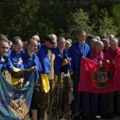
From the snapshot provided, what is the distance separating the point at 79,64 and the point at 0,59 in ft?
8.86

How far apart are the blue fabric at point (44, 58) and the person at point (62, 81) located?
1.51ft

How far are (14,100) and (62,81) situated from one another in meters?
1.94

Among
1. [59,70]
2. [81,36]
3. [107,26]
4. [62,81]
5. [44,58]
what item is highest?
[107,26]

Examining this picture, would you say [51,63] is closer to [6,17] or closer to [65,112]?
[65,112]

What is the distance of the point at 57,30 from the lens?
4847 centimetres

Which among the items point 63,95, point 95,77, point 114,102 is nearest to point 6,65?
point 63,95

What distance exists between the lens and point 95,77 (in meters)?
11.2

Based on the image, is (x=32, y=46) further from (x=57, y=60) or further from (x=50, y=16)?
(x=50, y=16)

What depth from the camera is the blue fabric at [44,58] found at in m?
9.84

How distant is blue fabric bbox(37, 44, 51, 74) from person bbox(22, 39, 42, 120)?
0.41ft

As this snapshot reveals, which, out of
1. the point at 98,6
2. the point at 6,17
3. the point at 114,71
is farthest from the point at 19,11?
the point at 114,71

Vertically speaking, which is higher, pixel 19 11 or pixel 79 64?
pixel 19 11

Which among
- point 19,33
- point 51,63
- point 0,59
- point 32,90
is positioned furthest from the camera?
point 19,33

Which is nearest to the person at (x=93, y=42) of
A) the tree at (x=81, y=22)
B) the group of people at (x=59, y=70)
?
the group of people at (x=59, y=70)
